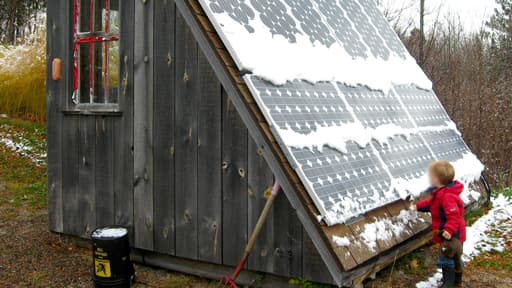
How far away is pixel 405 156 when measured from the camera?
5.63 metres

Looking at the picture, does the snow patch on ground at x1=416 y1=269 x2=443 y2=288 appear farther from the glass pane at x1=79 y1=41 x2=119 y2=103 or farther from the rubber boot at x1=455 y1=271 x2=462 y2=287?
the glass pane at x1=79 y1=41 x2=119 y2=103

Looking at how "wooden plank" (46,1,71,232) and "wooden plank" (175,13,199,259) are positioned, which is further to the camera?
"wooden plank" (46,1,71,232)

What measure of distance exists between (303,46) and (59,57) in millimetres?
3066

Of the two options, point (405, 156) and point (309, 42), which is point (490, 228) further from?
point (309, 42)

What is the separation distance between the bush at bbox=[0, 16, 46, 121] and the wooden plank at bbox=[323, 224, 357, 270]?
11.1m

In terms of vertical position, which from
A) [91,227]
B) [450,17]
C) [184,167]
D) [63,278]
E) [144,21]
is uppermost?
[450,17]

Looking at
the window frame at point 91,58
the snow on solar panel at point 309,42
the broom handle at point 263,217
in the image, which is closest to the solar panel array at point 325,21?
the snow on solar panel at point 309,42

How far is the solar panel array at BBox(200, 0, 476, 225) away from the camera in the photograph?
417 cm

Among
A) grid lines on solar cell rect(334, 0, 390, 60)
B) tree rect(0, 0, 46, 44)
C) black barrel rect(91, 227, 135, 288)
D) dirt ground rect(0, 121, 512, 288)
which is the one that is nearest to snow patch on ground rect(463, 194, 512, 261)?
dirt ground rect(0, 121, 512, 288)

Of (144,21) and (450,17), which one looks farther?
(450,17)

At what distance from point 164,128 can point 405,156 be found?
2.61m

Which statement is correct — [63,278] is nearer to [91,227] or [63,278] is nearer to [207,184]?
[91,227]

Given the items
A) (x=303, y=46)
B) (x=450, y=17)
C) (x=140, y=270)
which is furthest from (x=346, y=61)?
(x=450, y=17)

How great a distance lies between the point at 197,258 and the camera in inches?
196
